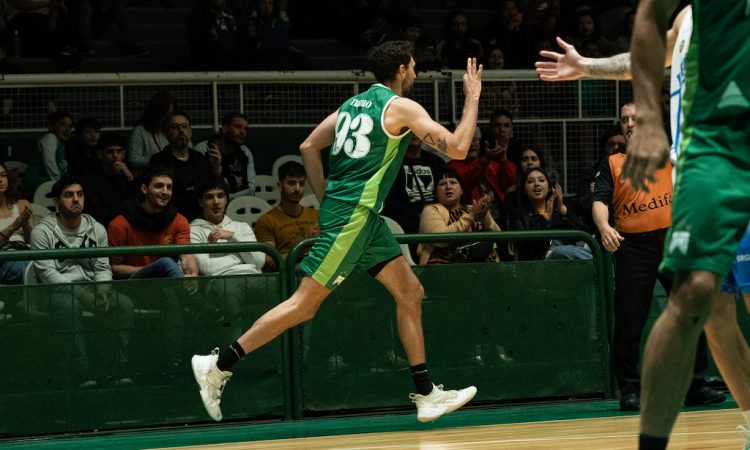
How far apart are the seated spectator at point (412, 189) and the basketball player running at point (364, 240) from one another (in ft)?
9.27

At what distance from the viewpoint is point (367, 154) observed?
314 inches

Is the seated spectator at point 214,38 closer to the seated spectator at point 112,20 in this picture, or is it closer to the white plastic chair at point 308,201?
the seated spectator at point 112,20

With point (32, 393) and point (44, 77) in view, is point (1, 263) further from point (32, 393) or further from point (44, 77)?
point (44, 77)

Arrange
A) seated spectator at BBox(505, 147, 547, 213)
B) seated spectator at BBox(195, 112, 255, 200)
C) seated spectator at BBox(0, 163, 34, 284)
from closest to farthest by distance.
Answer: seated spectator at BBox(0, 163, 34, 284)
seated spectator at BBox(505, 147, 547, 213)
seated spectator at BBox(195, 112, 255, 200)

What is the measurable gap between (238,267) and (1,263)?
68.0 inches

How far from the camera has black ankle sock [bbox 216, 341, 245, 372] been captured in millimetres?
7992

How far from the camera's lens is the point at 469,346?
9.27m

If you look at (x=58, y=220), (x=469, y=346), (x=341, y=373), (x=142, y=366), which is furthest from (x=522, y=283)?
(x=58, y=220)

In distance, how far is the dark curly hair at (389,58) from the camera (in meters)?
8.23

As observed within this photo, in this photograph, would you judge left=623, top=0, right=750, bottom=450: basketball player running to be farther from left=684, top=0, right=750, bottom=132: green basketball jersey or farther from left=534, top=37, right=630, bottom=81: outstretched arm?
left=534, top=37, right=630, bottom=81: outstretched arm

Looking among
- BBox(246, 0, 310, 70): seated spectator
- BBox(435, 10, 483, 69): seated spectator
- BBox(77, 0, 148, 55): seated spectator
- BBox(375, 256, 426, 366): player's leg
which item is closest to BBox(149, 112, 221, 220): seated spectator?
BBox(375, 256, 426, 366): player's leg

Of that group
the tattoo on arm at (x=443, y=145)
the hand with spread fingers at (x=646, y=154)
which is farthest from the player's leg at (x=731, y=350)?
the tattoo on arm at (x=443, y=145)

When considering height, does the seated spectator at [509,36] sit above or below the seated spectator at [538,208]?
above

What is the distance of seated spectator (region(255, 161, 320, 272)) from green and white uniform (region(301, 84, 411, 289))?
2.06m
